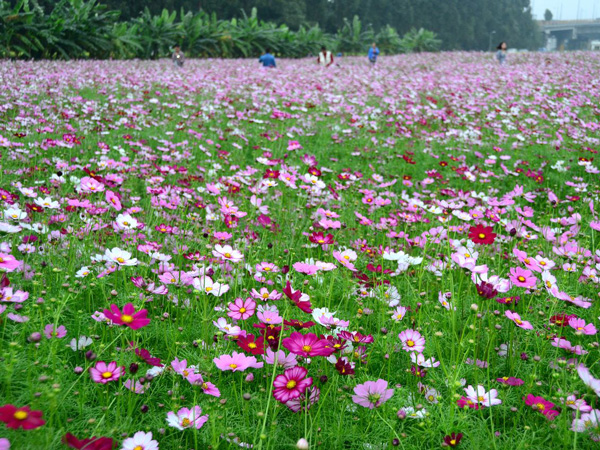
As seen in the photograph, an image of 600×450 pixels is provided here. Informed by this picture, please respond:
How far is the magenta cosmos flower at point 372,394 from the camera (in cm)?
123

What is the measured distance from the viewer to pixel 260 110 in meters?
6.43

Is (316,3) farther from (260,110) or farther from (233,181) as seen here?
(233,181)

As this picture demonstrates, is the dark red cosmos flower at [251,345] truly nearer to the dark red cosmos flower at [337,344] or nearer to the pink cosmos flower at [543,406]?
the dark red cosmos flower at [337,344]

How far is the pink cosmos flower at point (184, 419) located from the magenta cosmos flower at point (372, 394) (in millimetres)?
411

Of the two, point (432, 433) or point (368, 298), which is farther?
point (368, 298)

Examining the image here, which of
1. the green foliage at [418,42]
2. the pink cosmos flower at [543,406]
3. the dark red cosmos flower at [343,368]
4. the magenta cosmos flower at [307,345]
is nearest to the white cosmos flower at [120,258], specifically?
the magenta cosmos flower at [307,345]

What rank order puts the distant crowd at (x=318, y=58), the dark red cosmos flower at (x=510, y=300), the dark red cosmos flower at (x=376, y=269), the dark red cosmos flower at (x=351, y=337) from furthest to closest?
1. the distant crowd at (x=318, y=58)
2. the dark red cosmos flower at (x=376, y=269)
3. the dark red cosmos flower at (x=510, y=300)
4. the dark red cosmos flower at (x=351, y=337)

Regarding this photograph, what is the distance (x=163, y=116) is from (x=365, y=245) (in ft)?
13.4

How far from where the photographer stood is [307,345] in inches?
47.4

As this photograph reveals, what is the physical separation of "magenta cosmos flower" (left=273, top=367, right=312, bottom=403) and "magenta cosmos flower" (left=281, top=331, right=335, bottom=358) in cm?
5

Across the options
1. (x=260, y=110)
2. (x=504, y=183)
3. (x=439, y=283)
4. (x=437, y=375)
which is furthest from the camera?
(x=260, y=110)

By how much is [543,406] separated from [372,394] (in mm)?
489

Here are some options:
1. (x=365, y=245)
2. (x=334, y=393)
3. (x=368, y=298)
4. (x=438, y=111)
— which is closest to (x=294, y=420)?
(x=334, y=393)

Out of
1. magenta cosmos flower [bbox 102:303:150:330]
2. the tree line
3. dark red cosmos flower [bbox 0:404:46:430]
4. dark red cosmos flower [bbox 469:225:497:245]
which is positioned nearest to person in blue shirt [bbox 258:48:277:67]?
the tree line
